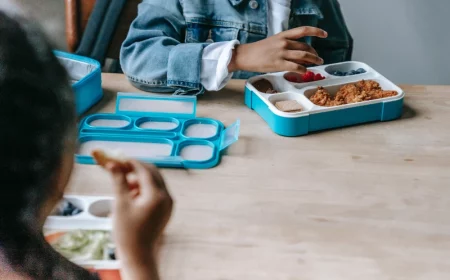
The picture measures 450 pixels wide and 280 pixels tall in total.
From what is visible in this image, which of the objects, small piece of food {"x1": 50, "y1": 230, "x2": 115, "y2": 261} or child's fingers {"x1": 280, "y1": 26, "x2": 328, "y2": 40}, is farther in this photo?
child's fingers {"x1": 280, "y1": 26, "x2": 328, "y2": 40}

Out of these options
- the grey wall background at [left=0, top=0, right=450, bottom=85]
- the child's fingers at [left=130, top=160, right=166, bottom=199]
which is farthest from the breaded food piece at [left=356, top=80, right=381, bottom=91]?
the grey wall background at [left=0, top=0, right=450, bottom=85]

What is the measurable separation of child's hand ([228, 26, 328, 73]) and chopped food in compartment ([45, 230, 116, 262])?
0.40 m

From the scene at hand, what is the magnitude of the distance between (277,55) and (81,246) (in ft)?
1.40

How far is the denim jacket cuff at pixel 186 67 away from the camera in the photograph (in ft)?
2.18

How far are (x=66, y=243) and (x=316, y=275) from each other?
20 cm

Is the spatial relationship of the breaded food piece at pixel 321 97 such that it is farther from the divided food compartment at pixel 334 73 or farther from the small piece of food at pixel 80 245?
the small piece of food at pixel 80 245

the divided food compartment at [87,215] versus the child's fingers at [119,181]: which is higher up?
the child's fingers at [119,181]

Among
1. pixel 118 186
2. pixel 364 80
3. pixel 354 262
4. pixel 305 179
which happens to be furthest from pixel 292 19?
pixel 118 186

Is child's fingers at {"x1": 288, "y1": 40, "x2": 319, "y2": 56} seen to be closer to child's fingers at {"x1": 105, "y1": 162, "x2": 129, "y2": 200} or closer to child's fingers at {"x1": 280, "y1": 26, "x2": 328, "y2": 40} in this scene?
child's fingers at {"x1": 280, "y1": 26, "x2": 328, "y2": 40}

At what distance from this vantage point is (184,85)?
0.67 metres

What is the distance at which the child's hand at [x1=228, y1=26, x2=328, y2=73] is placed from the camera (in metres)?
0.65

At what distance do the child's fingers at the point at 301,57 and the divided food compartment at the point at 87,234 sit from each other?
394 mm

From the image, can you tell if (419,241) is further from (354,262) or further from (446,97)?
(446,97)

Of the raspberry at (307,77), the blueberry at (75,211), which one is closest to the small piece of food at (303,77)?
the raspberry at (307,77)
